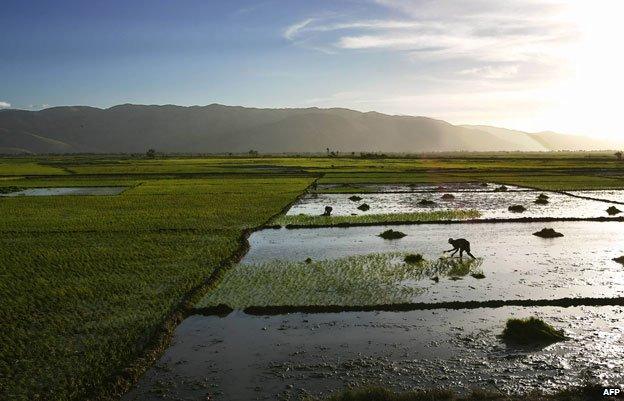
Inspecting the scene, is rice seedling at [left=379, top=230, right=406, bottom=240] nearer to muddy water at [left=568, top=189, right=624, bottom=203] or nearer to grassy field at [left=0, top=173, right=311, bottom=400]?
grassy field at [left=0, top=173, right=311, bottom=400]

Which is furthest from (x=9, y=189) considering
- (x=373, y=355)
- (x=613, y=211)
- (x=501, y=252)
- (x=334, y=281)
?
(x=613, y=211)

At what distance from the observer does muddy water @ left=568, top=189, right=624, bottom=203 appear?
1507 inches

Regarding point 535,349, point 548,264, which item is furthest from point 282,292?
point 548,264

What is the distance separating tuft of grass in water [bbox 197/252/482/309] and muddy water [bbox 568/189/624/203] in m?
26.3

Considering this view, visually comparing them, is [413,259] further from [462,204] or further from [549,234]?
[462,204]

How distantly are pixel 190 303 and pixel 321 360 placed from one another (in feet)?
16.1

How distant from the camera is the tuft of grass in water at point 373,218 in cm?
2806

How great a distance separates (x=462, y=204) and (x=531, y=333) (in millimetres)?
26084

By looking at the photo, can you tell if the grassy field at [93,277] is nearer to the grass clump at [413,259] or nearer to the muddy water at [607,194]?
the grass clump at [413,259]

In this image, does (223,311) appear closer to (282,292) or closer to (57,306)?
(282,292)

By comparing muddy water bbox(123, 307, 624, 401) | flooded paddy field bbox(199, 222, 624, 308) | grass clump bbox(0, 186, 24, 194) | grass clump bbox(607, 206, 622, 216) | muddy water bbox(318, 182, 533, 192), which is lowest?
muddy water bbox(123, 307, 624, 401)

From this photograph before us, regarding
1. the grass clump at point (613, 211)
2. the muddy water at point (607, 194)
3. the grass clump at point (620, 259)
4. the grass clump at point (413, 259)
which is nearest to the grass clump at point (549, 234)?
the grass clump at point (620, 259)

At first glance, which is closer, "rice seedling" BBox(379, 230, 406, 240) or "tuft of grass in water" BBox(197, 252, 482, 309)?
"tuft of grass in water" BBox(197, 252, 482, 309)

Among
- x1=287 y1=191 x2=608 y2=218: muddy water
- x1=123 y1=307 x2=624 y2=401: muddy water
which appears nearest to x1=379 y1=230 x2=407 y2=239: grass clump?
x1=287 y1=191 x2=608 y2=218: muddy water
